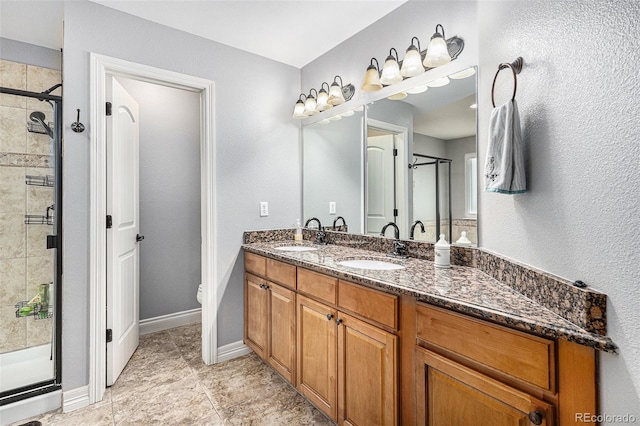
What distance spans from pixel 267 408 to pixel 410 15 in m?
2.51

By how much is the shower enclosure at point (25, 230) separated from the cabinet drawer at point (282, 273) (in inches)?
61.8

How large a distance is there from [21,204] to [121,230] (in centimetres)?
85

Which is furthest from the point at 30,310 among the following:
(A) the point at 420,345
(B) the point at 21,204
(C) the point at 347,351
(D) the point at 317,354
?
(A) the point at 420,345

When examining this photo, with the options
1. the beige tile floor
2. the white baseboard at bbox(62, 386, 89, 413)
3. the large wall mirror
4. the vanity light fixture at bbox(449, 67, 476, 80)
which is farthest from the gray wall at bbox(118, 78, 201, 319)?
the vanity light fixture at bbox(449, 67, 476, 80)

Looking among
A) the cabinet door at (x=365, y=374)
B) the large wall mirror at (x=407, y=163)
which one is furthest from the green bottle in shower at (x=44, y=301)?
the cabinet door at (x=365, y=374)

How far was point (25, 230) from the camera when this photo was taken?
2383 millimetres

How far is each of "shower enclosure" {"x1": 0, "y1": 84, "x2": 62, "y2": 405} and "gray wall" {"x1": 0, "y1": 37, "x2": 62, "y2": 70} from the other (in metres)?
0.28

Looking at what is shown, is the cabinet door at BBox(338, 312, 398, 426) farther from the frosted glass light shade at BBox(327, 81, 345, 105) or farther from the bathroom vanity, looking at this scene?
the frosted glass light shade at BBox(327, 81, 345, 105)

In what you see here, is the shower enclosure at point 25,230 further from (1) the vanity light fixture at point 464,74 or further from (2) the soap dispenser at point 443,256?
(1) the vanity light fixture at point 464,74

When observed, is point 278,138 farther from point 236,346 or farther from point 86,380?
point 86,380

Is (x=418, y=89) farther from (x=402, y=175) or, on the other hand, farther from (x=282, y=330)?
(x=282, y=330)

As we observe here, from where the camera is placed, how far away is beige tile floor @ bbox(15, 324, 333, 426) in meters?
1.76

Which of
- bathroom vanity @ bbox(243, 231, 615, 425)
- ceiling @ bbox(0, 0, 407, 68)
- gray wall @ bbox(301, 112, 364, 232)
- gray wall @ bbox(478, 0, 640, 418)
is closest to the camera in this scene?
gray wall @ bbox(478, 0, 640, 418)

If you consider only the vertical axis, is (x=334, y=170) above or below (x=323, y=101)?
below
